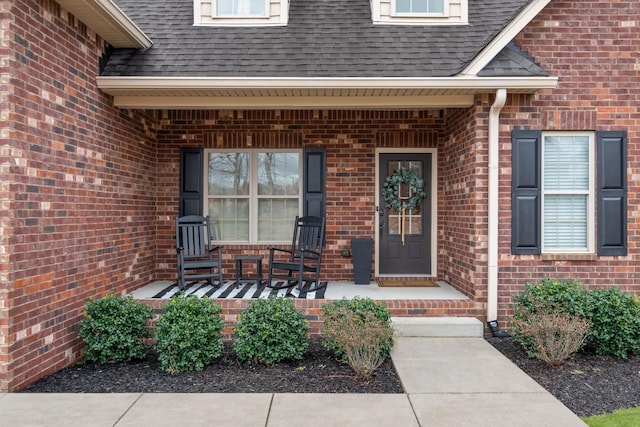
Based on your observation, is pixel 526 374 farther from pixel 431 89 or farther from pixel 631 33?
pixel 631 33

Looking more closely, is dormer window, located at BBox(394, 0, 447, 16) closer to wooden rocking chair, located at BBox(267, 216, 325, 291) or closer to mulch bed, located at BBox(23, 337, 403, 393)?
wooden rocking chair, located at BBox(267, 216, 325, 291)

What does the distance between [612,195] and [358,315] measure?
11.6ft

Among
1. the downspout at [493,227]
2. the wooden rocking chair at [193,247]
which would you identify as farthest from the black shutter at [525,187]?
the wooden rocking chair at [193,247]

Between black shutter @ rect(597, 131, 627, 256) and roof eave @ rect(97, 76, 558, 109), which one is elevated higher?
roof eave @ rect(97, 76, 558, 109)

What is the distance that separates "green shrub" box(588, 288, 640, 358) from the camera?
4.74 m

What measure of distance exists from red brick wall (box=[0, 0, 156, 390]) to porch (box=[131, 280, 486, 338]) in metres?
0.60

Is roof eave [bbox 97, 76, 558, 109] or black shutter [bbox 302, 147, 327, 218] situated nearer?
roof eave [bbox 97, 76, 558, 109]

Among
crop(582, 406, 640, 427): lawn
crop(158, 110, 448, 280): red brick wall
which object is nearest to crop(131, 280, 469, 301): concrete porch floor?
crop(158, 110, 448, 280): red brick wall

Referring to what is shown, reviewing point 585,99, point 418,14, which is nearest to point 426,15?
point 418,14

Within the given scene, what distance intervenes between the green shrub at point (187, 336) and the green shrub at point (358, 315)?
1.09m

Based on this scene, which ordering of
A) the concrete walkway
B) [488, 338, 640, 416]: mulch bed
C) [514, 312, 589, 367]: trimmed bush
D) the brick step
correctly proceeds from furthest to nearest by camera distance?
the brick step < [514, 312, 589, 367]: trimmed bush < [488, 338, 640, 416]: mulch bed < the concrete walkway

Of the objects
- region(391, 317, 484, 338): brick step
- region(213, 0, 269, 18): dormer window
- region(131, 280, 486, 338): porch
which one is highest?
region(213, 0, 269, 18): dormer window

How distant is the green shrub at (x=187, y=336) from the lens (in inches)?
170

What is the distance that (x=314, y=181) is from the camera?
23.1ft
